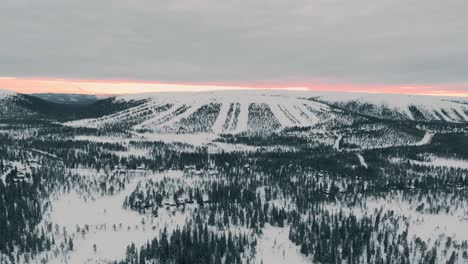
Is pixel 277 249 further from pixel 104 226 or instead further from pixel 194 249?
pixel 104 226

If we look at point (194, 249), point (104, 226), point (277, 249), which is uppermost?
point (194, 249)

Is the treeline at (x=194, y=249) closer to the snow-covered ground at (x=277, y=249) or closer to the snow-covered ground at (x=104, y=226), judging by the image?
the snow-covered ground at (x=277, y=249)

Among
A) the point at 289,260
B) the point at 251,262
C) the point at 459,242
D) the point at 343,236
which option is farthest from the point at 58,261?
the point at 459,242

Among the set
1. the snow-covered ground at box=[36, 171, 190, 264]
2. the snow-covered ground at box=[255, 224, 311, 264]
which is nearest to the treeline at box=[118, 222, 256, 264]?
the snow-covered ground at box=[255, 224, 311, 264]

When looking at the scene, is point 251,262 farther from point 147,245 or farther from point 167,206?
point 167,206

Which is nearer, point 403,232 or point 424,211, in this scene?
point 403,232

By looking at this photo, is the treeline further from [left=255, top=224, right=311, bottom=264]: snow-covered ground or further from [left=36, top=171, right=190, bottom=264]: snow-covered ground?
[left=36, top=171, right=190, bottom=264]: snow-covered ground

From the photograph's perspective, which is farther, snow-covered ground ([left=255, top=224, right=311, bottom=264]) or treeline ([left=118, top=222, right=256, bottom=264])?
snow-covered ground ([left=255, top=224, right=311, bottom=264])

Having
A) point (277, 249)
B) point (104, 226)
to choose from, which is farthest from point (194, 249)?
point (104, 226)

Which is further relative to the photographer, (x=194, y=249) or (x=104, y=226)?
(x=104, y=226)

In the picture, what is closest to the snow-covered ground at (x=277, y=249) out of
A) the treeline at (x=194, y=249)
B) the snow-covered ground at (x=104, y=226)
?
the treeline at (x=194, y=249)

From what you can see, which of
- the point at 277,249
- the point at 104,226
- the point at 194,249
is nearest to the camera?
the point at 194,249
